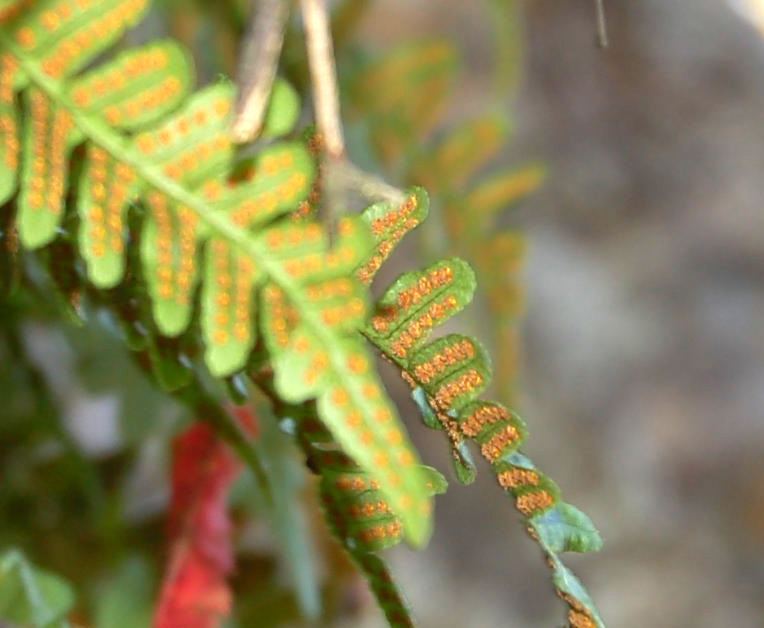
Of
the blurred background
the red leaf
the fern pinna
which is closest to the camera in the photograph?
the fern pinna

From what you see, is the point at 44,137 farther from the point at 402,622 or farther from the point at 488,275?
the point at 488,275

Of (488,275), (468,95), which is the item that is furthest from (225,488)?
(468,95)

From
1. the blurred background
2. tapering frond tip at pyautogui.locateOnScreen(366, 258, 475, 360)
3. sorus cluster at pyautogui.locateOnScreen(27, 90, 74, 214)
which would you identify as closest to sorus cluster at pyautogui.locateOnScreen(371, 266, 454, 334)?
tapering frond tip at pyautogui.locateOnScreen(366, 258, 475, 360)

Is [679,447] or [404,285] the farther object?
[679,447]

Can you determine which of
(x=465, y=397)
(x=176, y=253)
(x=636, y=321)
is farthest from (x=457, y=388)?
(x=636, y=321)

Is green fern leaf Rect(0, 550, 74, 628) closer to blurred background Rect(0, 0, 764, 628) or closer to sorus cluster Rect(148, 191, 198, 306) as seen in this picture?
sorus cluster Rect(148, 191, 198, 306)

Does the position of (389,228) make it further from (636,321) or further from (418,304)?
(636,321)

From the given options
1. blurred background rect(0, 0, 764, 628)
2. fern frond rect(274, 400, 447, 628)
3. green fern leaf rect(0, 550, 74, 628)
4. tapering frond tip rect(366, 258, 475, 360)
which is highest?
blurred background rect(0, 0, 764, 628)
